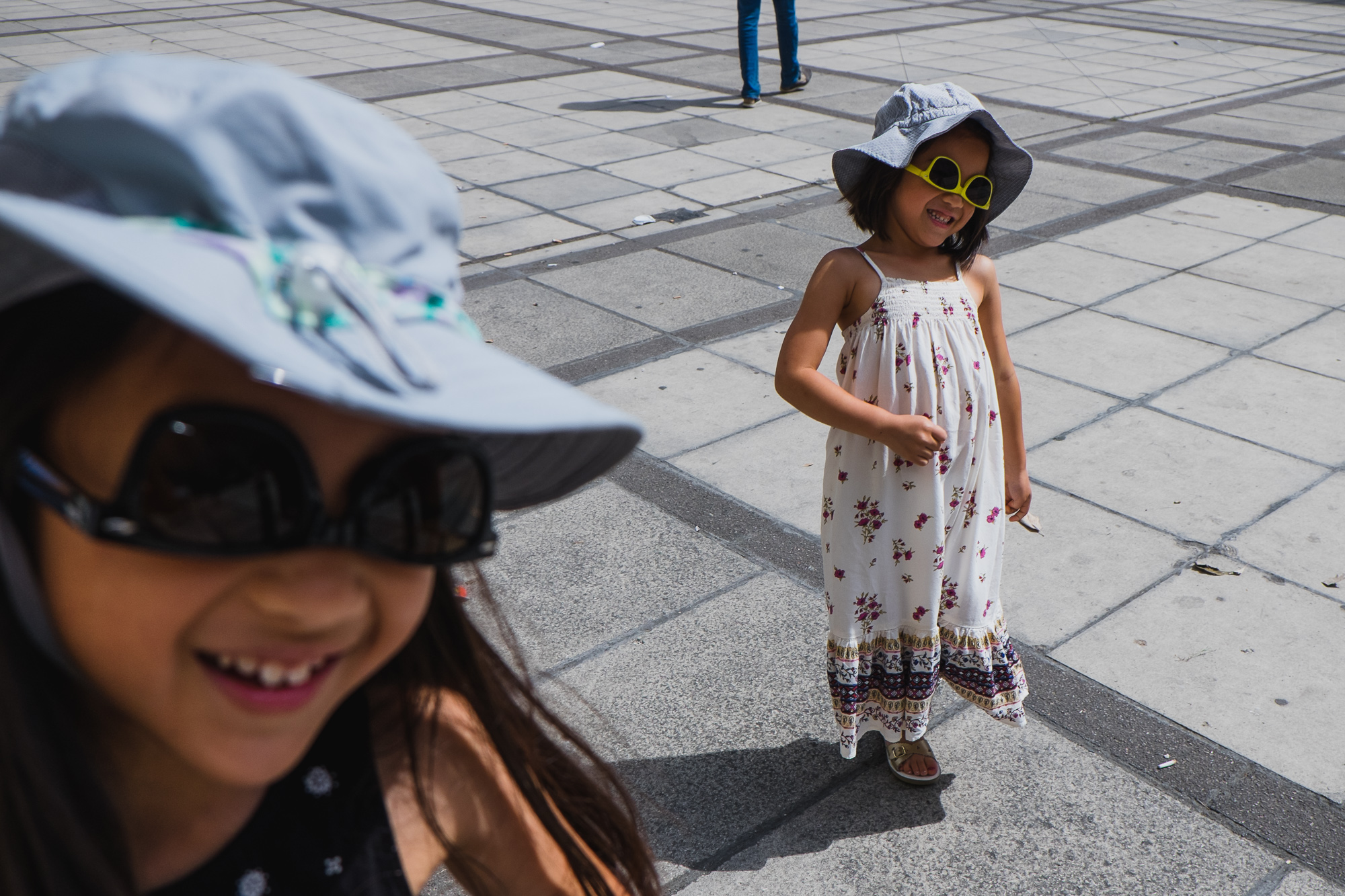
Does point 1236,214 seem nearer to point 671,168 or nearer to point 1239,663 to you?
point 671,168

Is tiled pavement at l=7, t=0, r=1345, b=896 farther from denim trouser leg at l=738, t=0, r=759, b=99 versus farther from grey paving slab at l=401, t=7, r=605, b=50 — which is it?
grey paving slab at l=401, t=7, r=605, b=50

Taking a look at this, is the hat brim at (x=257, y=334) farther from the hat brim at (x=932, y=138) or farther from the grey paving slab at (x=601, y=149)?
the grey paving slab at (x=601, y=149)

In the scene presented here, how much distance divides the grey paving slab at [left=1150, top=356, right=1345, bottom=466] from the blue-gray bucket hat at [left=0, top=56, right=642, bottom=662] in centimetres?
446

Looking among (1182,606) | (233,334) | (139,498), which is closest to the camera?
(233,334)

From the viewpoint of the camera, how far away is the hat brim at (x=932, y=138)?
8.09ft

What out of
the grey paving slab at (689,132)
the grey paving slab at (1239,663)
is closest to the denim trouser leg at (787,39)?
the grey paving slab at (689,132)

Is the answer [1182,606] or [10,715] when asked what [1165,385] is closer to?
[1182,606]

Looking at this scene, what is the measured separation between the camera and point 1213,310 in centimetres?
591

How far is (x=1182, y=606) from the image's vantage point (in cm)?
350

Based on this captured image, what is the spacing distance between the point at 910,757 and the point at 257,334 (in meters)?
2.49

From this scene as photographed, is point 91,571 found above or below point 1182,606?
above

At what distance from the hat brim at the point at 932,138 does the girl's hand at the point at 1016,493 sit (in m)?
0.65

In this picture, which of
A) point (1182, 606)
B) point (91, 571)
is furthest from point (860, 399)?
point (91, 571)

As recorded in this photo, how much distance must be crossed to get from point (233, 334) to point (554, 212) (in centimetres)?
705
